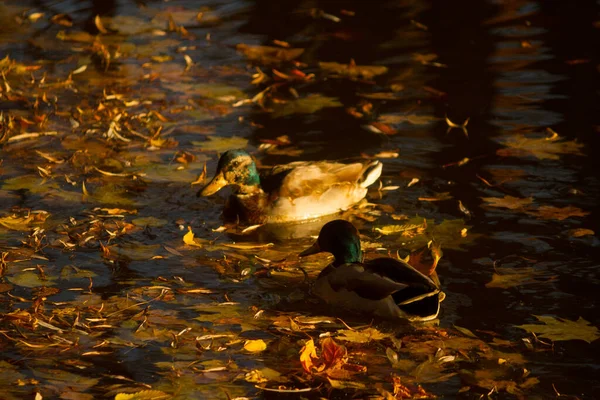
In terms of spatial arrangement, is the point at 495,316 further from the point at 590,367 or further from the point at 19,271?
the point at 19,271

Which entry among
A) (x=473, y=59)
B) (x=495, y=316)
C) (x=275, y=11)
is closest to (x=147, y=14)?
(x=275, y=11)

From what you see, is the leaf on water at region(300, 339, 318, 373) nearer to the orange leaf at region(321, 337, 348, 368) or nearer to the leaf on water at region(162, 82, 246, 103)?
the orange leaf at region(321, 337, 348, 368)

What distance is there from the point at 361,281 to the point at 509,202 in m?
2.00

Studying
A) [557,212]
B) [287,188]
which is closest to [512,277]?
[557,212]

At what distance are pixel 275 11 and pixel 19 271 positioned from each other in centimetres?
706

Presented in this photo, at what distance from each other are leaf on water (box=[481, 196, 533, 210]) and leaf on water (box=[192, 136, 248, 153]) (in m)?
2.16

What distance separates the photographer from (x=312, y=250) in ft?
23.7

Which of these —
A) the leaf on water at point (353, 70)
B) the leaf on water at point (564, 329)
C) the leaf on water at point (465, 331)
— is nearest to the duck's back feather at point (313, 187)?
the leaf on water at point (465, 331)

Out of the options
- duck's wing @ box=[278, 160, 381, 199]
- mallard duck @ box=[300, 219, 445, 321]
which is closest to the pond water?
mallard duck @ box=[300, 219, 445, 321]

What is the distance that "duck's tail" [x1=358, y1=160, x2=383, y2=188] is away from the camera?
27.3 ft

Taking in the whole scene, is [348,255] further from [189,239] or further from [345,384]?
[345,384]

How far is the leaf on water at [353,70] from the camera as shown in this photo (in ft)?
36.3

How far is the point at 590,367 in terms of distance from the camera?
5.84 meters

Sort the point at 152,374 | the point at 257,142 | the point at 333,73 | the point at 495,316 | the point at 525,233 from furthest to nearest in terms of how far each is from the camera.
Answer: the point at 333,73, the point at 257,142, the point at 525,233, the point at 495,316, the point at 152,374
